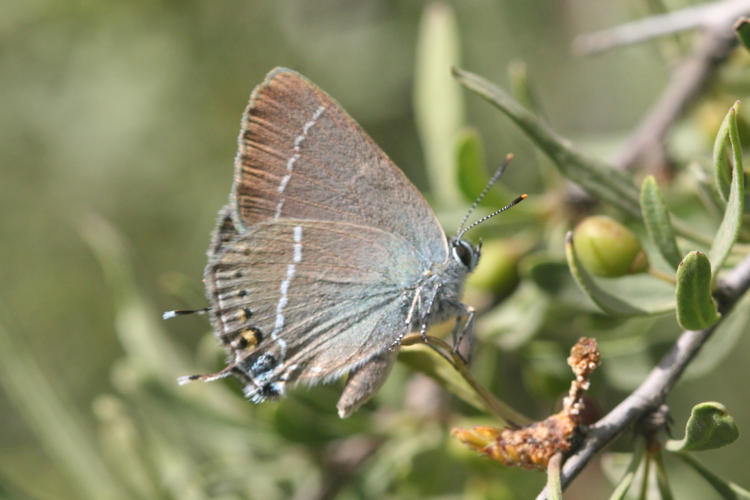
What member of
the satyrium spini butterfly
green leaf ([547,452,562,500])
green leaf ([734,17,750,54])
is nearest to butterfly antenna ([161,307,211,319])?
the satyrium spini butterfly

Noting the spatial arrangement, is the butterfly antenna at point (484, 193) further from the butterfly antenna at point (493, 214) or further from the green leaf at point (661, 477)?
the green leaf at point (661, 477)

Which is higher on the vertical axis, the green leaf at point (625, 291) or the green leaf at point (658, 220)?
the green leaf at point (658, 220)

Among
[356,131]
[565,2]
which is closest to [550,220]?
[356,131]

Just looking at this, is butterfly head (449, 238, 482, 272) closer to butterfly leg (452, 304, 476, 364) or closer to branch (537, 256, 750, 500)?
butterfly leg (452, 304, 476, 364)

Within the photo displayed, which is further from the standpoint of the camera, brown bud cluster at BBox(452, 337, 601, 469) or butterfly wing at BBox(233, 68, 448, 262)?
butterfly wing at BBox(233, 68, 448, 262)

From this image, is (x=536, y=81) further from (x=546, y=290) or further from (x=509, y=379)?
(x=546, y=290)

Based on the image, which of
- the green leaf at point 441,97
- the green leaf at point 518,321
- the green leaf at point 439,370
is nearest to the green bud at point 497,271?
the green leaf at point 518,321

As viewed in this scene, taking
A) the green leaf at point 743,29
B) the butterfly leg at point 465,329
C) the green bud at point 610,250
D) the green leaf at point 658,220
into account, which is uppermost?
the green leaf at point 743,29
